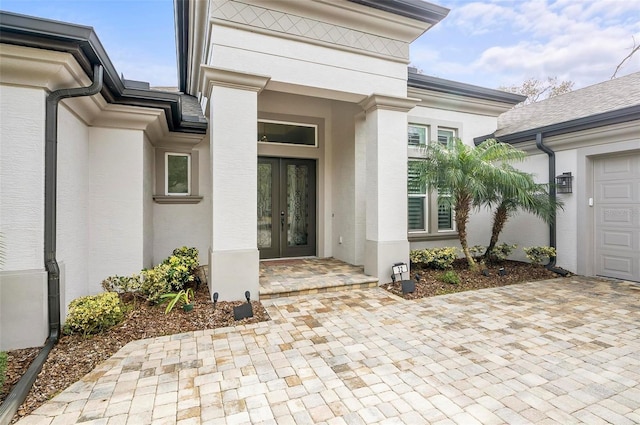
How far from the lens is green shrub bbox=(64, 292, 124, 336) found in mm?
3396

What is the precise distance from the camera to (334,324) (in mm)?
3918

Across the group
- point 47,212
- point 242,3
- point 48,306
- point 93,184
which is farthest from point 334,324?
point 242,3

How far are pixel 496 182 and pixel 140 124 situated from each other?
6564mm

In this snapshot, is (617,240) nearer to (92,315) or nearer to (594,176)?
(594,176)

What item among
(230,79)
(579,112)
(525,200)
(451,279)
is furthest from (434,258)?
(230,79)

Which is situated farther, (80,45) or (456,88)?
(456,88)

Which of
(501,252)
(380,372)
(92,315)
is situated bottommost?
(380,372)

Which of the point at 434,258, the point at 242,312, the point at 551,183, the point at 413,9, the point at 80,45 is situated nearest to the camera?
the point at 80,45

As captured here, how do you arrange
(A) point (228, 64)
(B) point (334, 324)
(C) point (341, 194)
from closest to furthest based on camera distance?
1. (B) point (334, 324)
2. (A) point (228, 64)
3. (C) point (341, 194)

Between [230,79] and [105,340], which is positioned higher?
[230,79]

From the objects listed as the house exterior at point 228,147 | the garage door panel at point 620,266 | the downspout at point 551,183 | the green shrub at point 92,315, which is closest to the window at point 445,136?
the house exterior at point 228,147

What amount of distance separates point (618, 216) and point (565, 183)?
1088mm

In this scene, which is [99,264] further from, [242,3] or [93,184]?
[242,3]

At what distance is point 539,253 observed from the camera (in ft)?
22.6
